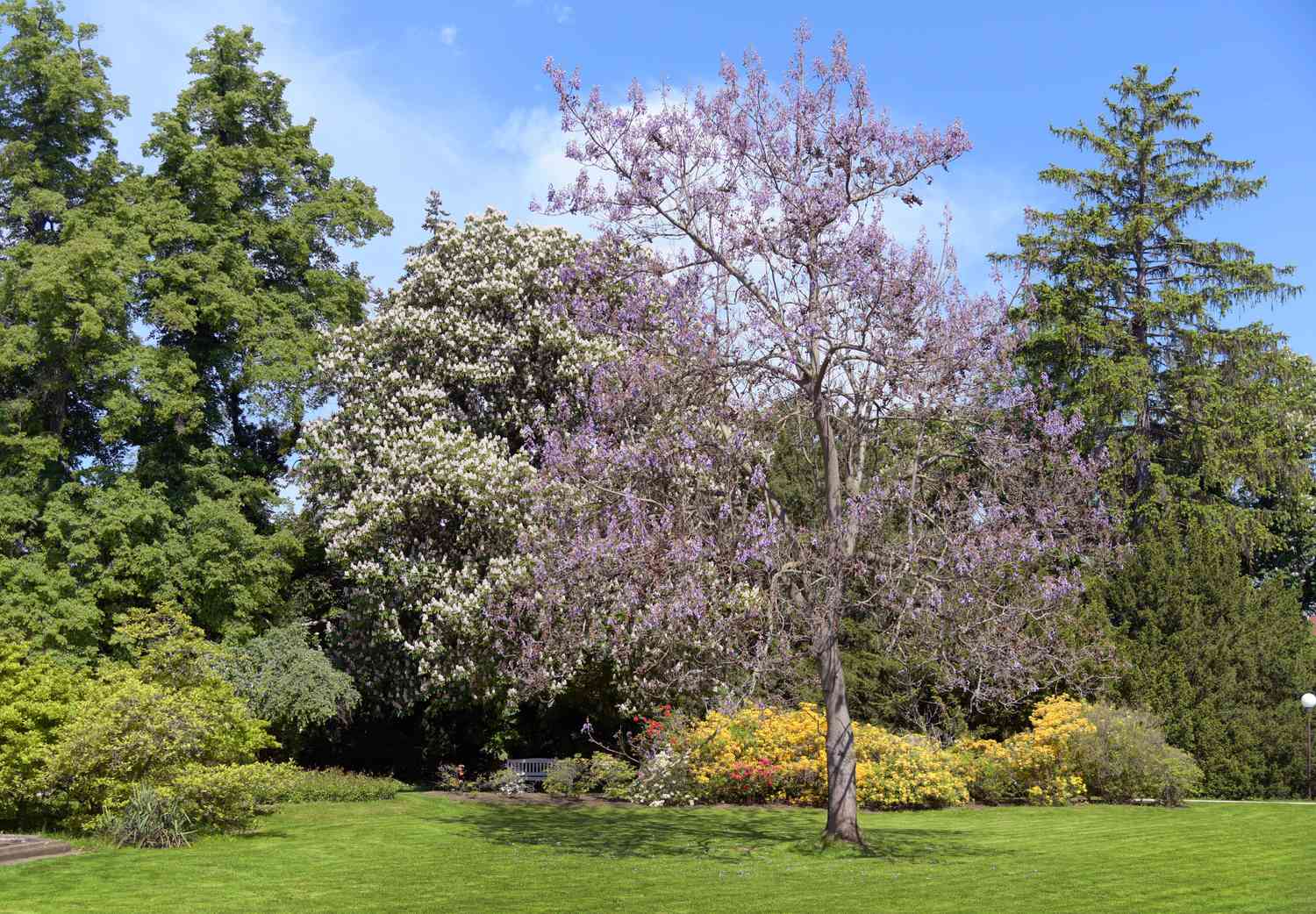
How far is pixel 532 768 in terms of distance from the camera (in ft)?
76.8

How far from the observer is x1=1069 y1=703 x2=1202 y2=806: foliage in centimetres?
1945

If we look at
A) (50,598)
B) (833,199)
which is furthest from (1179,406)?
(50,598)

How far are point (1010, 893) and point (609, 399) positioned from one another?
323 inches

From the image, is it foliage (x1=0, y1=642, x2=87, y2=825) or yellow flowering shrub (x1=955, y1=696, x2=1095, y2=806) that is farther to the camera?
yellow flowering shrub (x1=955, y1=696, x2=1095, y2=806)

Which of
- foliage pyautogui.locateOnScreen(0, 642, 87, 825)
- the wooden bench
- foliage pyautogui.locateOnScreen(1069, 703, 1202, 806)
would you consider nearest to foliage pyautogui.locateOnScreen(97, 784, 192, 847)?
foliage pyautogui.locateOnScreen(0, 642, 87, 825)

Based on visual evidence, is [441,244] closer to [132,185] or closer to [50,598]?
[132,185]

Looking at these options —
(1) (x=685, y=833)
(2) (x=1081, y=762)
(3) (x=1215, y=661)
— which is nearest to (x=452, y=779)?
(1) (x=685, y=833)

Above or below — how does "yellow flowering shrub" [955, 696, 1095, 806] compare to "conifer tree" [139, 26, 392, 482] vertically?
below

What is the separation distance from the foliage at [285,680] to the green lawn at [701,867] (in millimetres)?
3529

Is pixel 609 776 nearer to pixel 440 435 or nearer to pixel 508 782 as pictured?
pixel 508 782

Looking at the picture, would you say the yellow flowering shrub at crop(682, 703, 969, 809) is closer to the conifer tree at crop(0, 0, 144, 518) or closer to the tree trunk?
the tree trunk

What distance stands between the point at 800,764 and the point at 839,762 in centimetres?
559

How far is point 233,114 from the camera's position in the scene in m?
26.1

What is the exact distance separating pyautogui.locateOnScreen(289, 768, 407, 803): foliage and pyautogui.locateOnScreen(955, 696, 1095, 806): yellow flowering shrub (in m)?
10.7
